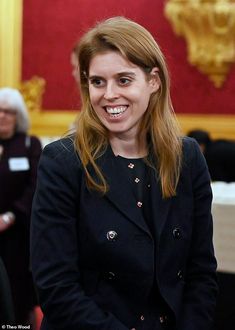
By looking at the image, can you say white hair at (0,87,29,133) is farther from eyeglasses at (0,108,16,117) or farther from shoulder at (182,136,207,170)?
shoulder at (182,136,207,170)

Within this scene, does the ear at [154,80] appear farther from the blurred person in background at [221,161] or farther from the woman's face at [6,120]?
the blurred person in background at [221,161]

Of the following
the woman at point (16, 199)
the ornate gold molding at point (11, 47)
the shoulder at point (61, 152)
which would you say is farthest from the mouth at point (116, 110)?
the ornate gold molding at point (11, 47)

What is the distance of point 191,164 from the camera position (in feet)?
5.27

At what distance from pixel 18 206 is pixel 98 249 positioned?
6.47 feet

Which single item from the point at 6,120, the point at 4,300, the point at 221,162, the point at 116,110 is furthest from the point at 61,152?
the point at 221,162

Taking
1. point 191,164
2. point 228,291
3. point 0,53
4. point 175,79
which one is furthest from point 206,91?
point 191,164

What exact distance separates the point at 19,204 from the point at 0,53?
10.4 feet

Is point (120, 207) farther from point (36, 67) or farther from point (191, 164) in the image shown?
point (36, 67)

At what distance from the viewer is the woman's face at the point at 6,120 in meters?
3.46

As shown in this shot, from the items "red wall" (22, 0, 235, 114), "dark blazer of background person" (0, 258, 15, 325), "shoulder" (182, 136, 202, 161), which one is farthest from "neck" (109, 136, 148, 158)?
"red wall" (22, 0, 235, 114)

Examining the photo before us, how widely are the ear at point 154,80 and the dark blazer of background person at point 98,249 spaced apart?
0.19 metres

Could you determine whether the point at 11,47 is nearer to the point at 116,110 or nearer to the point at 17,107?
the point at 17,107

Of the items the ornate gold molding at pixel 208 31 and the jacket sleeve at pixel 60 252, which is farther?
the ornate gold molding at pixel 208 31

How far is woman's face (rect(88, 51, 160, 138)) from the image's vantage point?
1.44 meters
